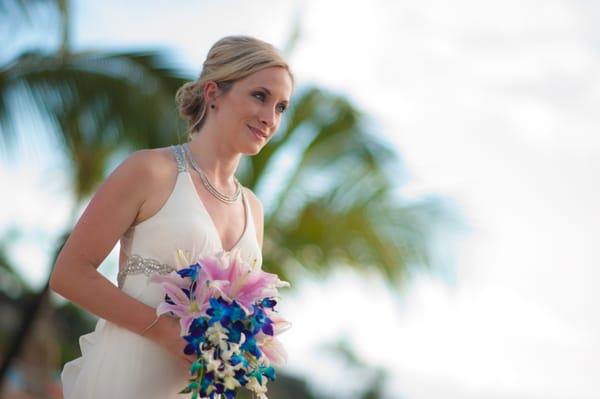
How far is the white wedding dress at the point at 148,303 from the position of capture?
11.7 feet

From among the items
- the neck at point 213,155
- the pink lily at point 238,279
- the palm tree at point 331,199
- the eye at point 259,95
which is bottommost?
the pink lily at point 238,279

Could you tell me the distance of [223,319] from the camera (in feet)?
10.9

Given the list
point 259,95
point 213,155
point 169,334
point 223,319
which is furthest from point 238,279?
point 259,95

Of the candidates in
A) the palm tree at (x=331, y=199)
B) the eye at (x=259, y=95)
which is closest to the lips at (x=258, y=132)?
the eye at (x=259, y=95)

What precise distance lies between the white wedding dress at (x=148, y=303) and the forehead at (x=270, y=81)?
457 mm

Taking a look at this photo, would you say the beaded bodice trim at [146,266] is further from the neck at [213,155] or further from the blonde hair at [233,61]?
the blonde hair at [233,61]

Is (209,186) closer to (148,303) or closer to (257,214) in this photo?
(257,214)

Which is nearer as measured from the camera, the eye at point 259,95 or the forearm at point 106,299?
the forearm at point 106,299

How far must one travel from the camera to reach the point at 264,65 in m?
3.78

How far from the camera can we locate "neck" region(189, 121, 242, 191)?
12.7 ft

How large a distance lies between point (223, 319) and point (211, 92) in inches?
38.9

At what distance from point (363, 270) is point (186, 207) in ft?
28.2

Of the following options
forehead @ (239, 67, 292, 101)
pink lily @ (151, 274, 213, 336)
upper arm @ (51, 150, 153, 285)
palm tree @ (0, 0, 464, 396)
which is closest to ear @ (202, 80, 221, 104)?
forehead @ (239, 67, 292, 101)

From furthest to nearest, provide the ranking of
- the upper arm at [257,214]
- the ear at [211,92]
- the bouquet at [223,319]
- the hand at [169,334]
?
the upper arm at [257,214]
the ear at [211,92]
the hand at [169,334]
the bouquet at [223,319]
